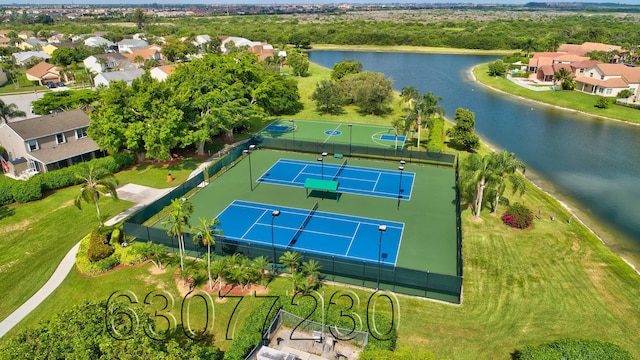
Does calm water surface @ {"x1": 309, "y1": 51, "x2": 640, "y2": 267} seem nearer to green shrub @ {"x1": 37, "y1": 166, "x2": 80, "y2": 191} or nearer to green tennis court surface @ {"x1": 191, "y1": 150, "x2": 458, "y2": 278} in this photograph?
green tennis court surface @ {"x1": 191, "y1": 150, "x2": 458, "y2": 278}

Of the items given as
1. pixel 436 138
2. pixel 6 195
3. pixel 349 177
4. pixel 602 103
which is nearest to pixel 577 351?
pixel 349 177

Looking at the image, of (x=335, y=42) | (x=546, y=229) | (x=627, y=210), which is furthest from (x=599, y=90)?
(x=335, y=42)

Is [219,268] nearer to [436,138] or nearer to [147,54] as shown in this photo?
[436,138]

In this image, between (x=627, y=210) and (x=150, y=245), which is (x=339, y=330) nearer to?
(x=150, y=245)

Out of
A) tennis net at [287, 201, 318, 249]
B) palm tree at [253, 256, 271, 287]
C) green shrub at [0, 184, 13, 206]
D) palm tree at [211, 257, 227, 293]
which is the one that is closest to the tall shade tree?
tennis net at [287, 201, 318, 249]

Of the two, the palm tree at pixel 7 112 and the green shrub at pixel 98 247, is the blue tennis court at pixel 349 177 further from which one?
the palm tree at pixel 7 112

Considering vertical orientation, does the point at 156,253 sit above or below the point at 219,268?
below
